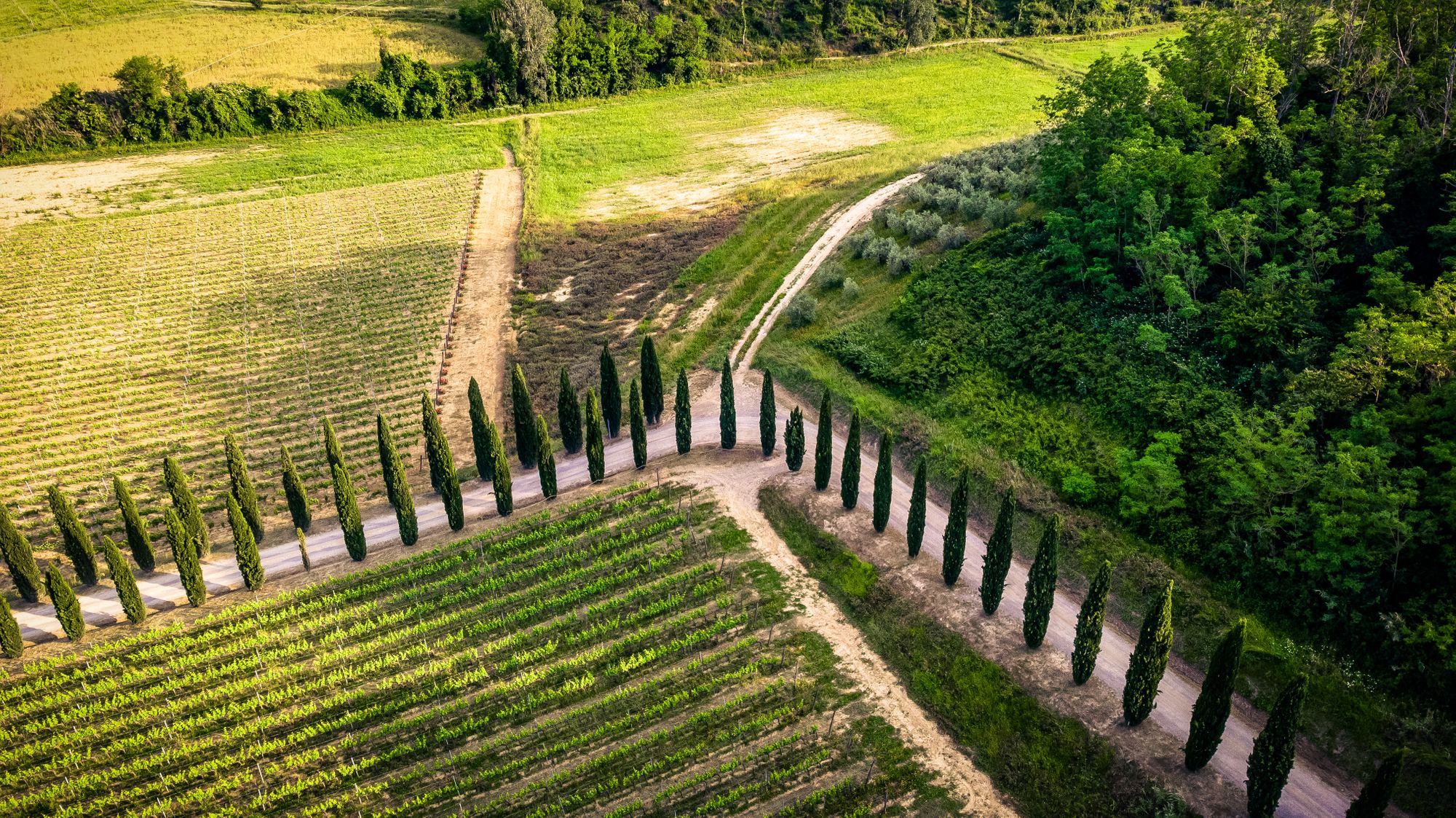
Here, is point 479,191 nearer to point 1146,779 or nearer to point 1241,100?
point 1241,100

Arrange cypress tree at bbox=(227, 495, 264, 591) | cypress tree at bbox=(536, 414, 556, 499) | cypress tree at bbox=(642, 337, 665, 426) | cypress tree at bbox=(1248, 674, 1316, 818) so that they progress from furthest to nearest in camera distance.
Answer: cypress tree at bbox=(642, 337, 665, 426) < cypress tree at bbox=(536, 414, 556, 499) < cypress tree at bbox=(227, 495, 264, 591) < cypress tree at bbox=(1248, 674, 1316, 818)

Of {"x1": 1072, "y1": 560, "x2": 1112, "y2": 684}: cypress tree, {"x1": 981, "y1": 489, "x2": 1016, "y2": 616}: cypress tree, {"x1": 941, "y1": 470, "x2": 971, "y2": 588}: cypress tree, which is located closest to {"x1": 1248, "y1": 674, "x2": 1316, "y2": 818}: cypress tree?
{"x1": 1072, "y1": 560, "x2": 1112, "y2": 684}: cypress tree

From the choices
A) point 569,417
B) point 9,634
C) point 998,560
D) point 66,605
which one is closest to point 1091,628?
point 998,560

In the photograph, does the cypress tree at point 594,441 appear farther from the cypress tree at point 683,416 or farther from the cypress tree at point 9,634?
the cypress tree at point 9,634

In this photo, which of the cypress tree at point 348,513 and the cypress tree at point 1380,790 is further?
the cypress tree at point 348,513

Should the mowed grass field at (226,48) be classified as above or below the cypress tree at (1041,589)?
above

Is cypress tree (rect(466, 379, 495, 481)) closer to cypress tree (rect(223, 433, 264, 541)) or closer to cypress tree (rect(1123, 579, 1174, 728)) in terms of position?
cypress tree (rect(223, 433, 264, 541))

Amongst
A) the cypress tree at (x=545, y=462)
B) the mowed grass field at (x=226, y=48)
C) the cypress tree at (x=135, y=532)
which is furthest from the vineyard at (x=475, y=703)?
the mowed grass field at (x=226, y=48)
